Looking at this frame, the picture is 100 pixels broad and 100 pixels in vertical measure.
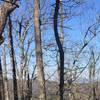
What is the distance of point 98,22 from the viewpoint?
23125mm

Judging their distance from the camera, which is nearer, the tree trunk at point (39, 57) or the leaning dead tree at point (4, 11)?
the leaning dead tree at point (4, 11)

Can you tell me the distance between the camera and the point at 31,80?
34.3 meters

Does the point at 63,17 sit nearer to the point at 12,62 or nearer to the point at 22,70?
the point at 12,62

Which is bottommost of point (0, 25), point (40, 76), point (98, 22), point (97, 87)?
point (97, 87)

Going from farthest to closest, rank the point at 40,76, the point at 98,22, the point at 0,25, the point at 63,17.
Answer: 1. the point at 98,22
2. the point at 63,17
3. the point at 40,76
4. the point at 0,25

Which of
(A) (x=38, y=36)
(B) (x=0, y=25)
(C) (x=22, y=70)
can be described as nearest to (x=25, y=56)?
(C) (x=22, y=70)

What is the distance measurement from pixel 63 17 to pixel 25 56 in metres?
14.0

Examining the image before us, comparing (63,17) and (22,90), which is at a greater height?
(63,17)

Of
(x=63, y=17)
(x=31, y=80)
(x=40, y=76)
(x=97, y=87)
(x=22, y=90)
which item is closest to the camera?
(x=40, y=76)

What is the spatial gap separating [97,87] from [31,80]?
41.2 feet

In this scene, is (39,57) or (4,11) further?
(39,57)

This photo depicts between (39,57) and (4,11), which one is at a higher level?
(4,11)

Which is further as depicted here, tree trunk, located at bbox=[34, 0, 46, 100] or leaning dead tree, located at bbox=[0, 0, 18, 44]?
tree trunk, located at bbox=[34, 0, 46, 100]

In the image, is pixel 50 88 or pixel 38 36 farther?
pixel 50 88
